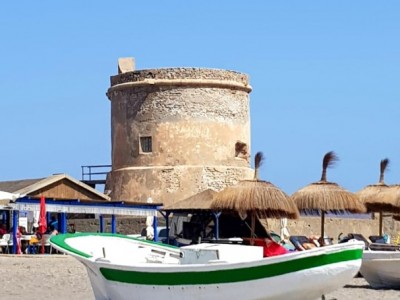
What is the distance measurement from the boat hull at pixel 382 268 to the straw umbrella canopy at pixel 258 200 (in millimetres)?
1470

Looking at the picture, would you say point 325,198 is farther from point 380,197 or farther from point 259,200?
point 380,197

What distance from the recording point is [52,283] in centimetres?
1515

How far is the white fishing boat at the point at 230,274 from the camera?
9.73 m

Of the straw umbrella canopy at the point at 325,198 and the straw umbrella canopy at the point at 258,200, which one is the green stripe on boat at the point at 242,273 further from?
the straw umbrella canopy at the point at 325,198

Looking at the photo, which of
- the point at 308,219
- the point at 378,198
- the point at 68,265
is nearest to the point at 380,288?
the point at 378,198

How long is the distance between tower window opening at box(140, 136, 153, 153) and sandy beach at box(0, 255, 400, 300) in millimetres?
11104

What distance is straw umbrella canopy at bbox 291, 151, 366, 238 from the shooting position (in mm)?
15953

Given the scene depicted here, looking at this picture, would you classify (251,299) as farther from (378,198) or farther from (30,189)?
(30,189)

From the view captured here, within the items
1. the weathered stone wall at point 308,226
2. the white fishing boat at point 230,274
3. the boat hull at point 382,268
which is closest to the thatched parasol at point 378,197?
the boat hull at point 382,268

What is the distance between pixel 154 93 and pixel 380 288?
662 inches

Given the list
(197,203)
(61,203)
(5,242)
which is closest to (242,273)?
(61,203)

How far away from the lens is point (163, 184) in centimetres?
3038

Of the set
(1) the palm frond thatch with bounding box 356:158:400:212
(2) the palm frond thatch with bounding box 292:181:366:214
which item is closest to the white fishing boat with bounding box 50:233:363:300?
(2) the palm frond thatch with bounding box 292:181:366:214

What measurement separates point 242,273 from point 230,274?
146 millimetres
